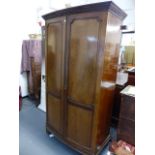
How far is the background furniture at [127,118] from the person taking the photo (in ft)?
6.40

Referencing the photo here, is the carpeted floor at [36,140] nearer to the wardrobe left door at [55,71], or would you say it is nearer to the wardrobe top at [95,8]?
the wardrobe left door at [55,71]

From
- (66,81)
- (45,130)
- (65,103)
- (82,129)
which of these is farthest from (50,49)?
(45,130)

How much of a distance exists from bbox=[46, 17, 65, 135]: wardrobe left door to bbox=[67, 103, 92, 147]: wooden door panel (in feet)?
0.54

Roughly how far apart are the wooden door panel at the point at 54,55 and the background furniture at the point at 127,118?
0.93 meters

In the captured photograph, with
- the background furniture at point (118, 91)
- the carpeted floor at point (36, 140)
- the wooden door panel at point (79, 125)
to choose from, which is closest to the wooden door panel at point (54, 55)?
the wooden door panel at point (79, 125)

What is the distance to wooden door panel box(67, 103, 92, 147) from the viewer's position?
184 centimetres

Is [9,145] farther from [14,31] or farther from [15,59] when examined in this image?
[14,31]

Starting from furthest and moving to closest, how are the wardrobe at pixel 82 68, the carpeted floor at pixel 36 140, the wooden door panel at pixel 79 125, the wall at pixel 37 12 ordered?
1. the wall at pixel 37 12
2. the carpeted floor at pixel 36 140
3. the wooden door panel at pixel 79 125
4. the wardrobe at pixel 82 68

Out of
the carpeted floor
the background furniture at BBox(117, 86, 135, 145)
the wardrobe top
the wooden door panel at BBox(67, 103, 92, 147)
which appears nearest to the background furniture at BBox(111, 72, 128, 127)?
the background furniture at BBox(117, 86, 135, 145)

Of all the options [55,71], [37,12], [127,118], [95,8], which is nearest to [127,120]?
[127,118]

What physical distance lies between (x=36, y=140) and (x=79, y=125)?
92 cm

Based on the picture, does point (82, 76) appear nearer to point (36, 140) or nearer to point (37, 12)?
point (36, 140)
